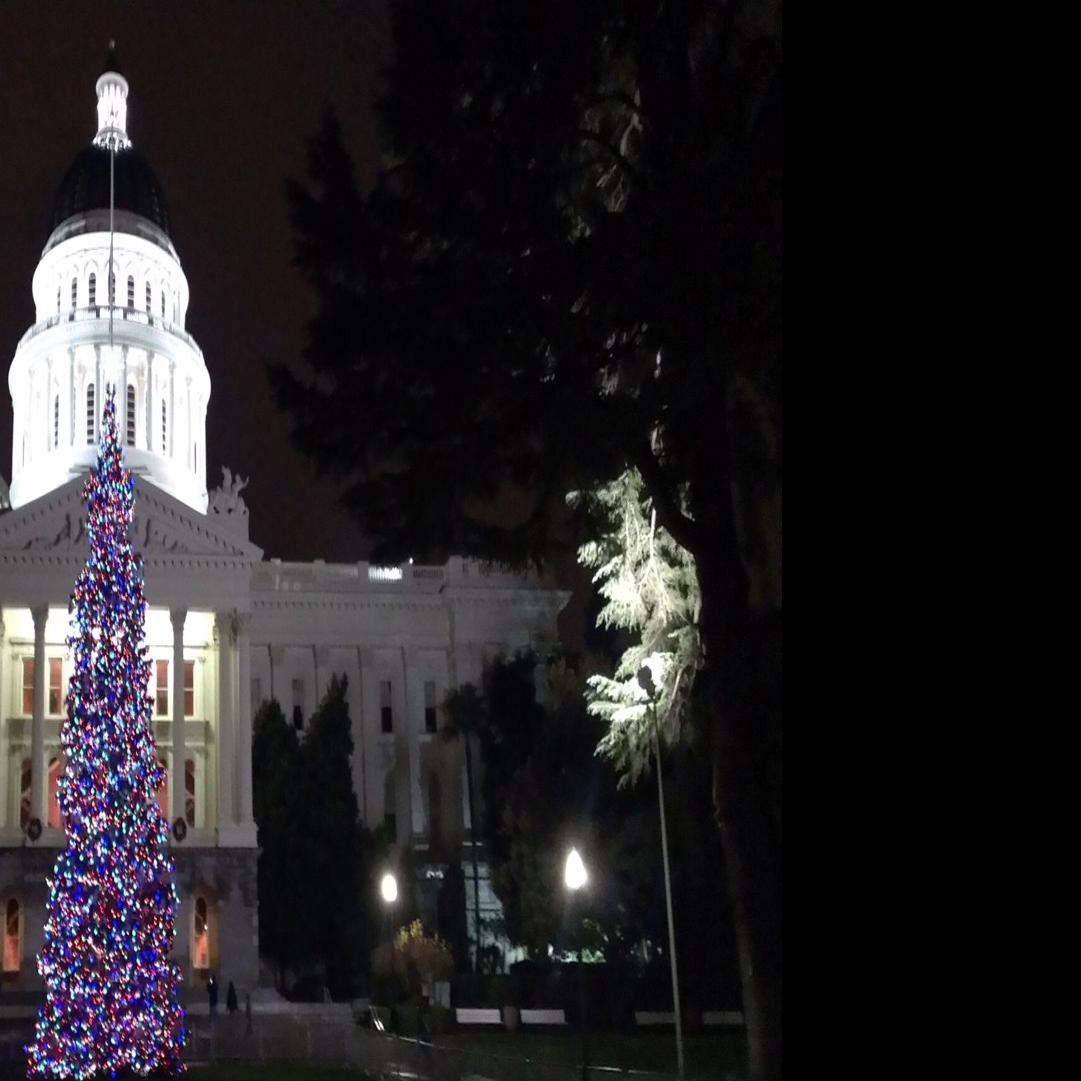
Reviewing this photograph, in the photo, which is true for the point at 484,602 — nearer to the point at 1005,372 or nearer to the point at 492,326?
the point at 492,326

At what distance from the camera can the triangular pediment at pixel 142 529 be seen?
6034cm

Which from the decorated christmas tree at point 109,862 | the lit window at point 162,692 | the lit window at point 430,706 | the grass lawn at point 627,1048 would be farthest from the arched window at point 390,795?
the decorated christmas tree at point 109,862

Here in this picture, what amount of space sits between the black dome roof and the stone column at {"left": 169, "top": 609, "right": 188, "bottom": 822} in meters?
28.6

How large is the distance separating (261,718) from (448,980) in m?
21.0

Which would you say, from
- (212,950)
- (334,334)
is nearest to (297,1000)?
(212,950)

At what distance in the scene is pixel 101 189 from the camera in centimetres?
8056

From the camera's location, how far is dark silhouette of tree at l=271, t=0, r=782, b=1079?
13.7m

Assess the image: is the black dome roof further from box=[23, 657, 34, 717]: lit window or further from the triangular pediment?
box=[23, 657, 34, 717]: lit window

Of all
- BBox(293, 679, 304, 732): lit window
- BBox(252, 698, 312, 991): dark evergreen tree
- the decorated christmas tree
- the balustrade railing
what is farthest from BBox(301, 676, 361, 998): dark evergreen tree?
the decorated christmas tree

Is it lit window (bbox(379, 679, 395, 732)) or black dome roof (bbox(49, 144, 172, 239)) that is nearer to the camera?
lit window (bbox(379, 679, 395, 732))

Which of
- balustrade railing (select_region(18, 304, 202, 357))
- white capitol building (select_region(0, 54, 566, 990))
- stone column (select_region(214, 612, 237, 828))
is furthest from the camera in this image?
balustrade railing (select_region(18, 304, 202, 357))

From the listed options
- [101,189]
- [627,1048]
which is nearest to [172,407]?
[101,189]

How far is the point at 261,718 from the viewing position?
62531 mm

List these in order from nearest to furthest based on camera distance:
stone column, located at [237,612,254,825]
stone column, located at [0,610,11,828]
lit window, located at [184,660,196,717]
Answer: stone column, located at [237,612,254,825] → stone column, located at [0,610,11,828] → lit window, located at [184,660,196,717]
